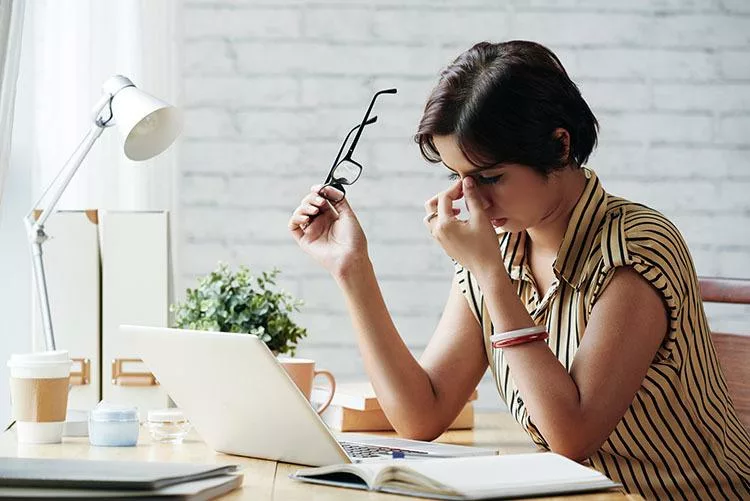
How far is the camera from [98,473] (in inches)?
36.6

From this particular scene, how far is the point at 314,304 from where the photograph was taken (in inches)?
94.1

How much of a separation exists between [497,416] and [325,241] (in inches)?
19.6

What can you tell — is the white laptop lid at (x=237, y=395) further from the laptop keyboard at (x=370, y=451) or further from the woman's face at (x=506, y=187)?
the woman's face at (x=506, y=187)

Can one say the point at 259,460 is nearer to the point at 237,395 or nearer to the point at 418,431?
the point at 237,395

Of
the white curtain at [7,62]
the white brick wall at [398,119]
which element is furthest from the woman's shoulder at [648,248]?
the white curtain at [7,62]

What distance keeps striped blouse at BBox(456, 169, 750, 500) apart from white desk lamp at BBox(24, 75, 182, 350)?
0.67 meters

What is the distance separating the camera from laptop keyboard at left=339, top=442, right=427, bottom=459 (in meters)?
1.25

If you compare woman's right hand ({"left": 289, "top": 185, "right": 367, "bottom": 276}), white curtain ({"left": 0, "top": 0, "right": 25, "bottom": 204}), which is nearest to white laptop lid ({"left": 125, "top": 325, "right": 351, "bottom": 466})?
woman's right hand ({"left": 289, "top": 185, "right": 367, "bottom": 276})

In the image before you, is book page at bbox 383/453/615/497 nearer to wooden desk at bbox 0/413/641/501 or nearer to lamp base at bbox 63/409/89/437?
wooden desk at bbox 0/413/641/501

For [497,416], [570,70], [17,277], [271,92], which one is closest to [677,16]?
[570,70]

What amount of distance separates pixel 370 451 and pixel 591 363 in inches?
12.1

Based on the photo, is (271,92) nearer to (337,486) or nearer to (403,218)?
(403,218)

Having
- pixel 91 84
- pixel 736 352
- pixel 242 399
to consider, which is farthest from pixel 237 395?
pixel 91 84

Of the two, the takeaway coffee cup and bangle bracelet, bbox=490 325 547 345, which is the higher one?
bangle bracelet, bbox=490 325 547 345
